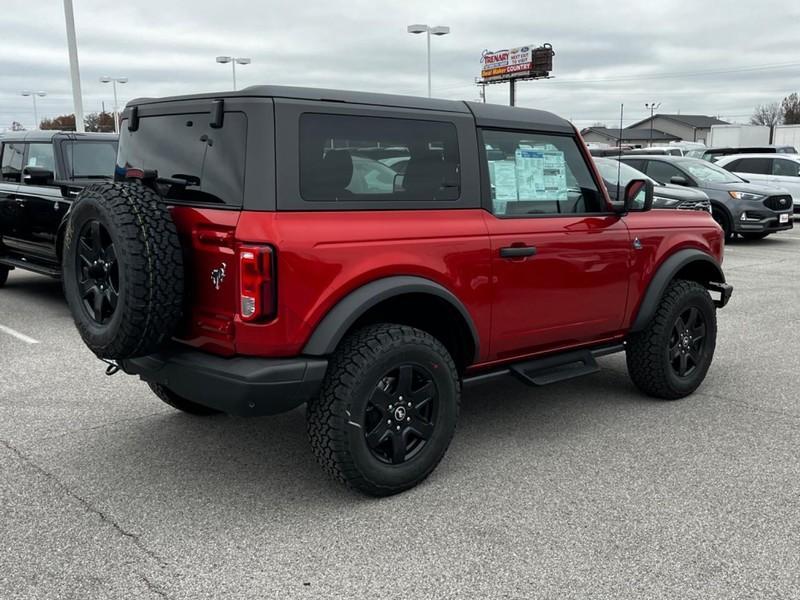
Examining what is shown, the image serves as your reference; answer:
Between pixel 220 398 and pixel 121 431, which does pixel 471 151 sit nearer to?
pixel 220 398

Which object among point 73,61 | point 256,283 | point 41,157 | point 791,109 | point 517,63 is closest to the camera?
point 256,283

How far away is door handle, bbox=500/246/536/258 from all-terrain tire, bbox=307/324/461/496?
2.09ft

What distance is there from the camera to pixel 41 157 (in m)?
8.45

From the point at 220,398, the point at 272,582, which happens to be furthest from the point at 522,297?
the point at 272,582

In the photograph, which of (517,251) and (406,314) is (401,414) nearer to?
(406,314)

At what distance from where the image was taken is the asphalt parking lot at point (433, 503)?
2895 millimetres

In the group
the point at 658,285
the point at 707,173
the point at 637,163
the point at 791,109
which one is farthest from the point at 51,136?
the point at 791,109

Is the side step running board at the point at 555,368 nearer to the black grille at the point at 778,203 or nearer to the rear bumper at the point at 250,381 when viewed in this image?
the rear bumper at the point at 250,381

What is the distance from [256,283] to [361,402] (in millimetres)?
708

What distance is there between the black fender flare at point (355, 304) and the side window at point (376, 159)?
41cm

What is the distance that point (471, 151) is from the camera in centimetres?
393

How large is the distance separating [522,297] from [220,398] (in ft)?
5.55

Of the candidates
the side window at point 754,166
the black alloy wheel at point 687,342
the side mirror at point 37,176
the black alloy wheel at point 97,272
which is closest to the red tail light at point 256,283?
the black alloy wheel at point 97,272

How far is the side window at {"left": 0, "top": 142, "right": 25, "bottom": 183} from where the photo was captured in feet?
28.5
